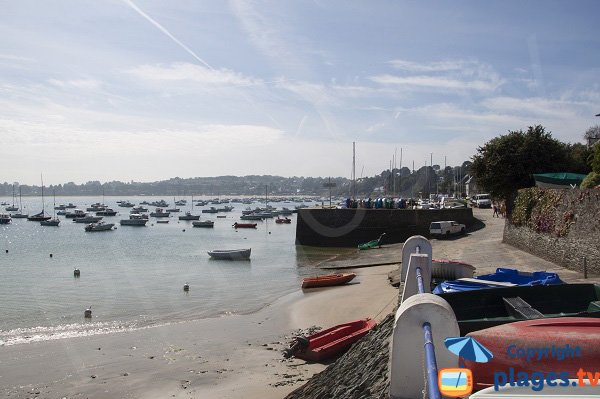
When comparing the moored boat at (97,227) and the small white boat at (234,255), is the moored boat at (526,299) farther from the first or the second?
the moored boat at (97,227)

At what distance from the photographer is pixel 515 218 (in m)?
27.0

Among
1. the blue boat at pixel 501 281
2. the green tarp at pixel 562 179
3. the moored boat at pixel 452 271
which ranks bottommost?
the moored boat at pixel 452 271

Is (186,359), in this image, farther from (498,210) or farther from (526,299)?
(498,210)

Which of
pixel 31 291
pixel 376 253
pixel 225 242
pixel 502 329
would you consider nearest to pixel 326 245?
pixel 376 253

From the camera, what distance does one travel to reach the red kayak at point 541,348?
209 inches

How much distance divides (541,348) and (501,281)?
685 cm

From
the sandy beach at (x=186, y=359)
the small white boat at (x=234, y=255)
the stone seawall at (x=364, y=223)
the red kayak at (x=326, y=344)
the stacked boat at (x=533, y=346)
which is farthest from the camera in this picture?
the stone seawall at (x=364, y=223)

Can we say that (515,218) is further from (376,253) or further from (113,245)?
(113,245)

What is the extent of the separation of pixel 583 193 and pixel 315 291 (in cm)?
1237

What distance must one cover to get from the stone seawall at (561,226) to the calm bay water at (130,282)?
11750mm

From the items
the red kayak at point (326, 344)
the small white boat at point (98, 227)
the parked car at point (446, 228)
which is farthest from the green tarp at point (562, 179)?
the small white boat at point (98, 227)

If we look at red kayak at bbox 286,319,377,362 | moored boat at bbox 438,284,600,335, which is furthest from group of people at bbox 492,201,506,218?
moored boat at bbox 438,284,600,335

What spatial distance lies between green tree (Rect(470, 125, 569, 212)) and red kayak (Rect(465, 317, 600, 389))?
83.8ft

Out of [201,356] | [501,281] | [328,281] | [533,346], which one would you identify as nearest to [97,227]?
[328,281]
